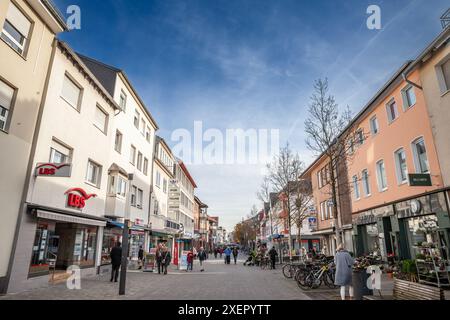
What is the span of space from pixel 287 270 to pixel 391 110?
11.4m

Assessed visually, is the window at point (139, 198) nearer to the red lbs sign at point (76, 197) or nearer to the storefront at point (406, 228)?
the red lbs sign at point (76, 197)

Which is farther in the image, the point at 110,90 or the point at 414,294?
the point at 110,90

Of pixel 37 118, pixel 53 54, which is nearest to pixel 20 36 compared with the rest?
pixel 53 54

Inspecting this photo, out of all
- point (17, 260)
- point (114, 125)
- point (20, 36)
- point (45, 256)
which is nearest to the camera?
point (17, 260)

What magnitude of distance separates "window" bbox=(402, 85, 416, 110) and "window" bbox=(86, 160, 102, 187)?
17253mm

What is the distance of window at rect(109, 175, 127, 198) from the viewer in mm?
18375

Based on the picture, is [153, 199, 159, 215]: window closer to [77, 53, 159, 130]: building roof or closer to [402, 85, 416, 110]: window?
[77, 53, 159, 130]: building roof

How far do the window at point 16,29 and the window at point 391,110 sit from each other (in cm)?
1834

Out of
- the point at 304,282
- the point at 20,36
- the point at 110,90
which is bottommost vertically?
the point at 304,282

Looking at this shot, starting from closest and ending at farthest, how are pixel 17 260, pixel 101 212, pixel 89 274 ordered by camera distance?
pixel 17 260 < pixel 89 274 < pixel 101 212

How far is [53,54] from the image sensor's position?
1287cm

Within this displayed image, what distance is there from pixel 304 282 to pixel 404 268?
3.79 metres

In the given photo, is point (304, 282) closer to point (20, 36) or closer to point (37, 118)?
point (37, 118)

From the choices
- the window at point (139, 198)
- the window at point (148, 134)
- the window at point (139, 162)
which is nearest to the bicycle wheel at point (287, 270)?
the window at point (139, 198)
